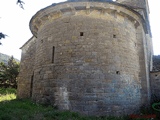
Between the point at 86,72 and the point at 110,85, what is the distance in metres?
1.12

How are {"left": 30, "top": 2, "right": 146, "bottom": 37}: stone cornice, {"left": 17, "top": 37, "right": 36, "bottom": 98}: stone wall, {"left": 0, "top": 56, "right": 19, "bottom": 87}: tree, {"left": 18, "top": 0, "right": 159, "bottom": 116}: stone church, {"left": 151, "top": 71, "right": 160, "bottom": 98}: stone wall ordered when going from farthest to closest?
{"left": 0, "top": 56, "right": 19, "bottom": 87}: tree → {"left": 17, "top": 37, "right": 36, "bottom": 98}: stone wall → {"left": 151, "top": 71, "right": 160, "bottom": 98}: stone wall → {"left": 30, "top": 2, "right": 146, "bottom": 37}: stone cornice → {"left": 18, "top": 0, "right": 159, "bottom": 116}: stone church

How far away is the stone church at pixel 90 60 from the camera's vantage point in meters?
6.85

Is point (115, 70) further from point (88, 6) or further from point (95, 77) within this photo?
point (88, 6)

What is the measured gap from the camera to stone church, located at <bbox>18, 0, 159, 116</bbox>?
6.85 meters

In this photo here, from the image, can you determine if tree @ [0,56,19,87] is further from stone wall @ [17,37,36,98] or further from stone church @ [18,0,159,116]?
stone church @ [18,0,159,116]

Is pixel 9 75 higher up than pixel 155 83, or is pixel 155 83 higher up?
pixel 9 75

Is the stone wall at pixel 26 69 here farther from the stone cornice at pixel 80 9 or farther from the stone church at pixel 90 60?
the stone cornice at pixel 80 9

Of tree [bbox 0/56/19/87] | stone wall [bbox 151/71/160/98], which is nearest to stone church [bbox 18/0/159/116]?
stone wall [bbox 151/71/160/98]

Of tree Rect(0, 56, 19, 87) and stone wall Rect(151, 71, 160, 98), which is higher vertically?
tree Rect(0, 56, 19, 87)

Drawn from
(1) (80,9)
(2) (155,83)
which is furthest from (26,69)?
(2) (155,83)

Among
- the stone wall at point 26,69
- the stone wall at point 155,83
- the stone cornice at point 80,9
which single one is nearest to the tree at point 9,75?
the stone wall at point 26,69

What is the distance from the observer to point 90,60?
23.4 feet

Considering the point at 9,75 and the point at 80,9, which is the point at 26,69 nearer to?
the point at 80,9

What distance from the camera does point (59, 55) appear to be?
24.5ft
